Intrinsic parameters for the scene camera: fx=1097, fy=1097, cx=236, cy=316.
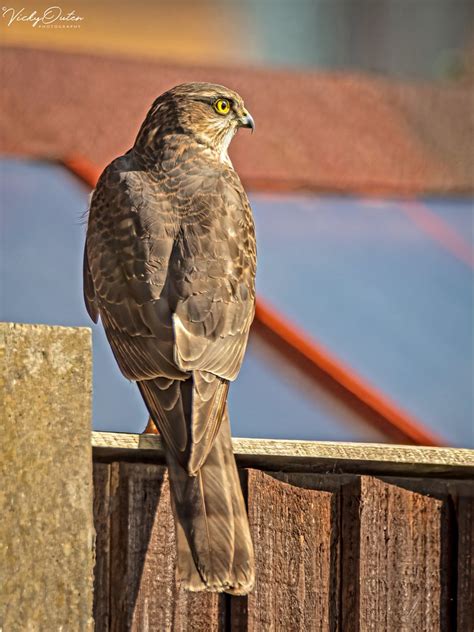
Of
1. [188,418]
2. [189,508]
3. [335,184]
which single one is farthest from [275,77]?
[189,508]

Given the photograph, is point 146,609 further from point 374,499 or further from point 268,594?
point 374,499

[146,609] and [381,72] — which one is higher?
[381,72]

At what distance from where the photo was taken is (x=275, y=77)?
208 inches

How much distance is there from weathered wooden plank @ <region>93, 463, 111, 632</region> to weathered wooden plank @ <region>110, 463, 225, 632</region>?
0.01 metres

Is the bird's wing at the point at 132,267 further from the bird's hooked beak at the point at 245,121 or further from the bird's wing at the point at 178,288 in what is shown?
the bird's hooked beak at the point at 245,121

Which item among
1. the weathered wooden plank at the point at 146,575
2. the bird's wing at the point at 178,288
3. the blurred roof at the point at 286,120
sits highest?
the blurred roof at the point at 286,120

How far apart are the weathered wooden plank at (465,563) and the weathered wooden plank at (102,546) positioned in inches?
30.3

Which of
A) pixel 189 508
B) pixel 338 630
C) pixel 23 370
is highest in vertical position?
pixel 23 370

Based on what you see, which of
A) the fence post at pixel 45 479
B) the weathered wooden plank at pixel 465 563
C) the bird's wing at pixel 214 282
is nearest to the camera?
the fence post at pixel 45 479

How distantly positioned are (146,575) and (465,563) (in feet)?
2.29

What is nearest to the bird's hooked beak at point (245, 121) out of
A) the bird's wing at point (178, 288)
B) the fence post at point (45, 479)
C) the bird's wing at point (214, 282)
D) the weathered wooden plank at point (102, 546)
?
the bird's wing at point (178, 288)

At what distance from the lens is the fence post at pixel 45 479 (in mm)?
2102

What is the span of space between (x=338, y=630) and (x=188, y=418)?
614 millimetres

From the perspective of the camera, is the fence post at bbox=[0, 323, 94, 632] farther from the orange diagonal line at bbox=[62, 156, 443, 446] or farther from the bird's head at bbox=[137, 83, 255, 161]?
the orange diagonal line at bbox=[62, 156, 443, 446]
